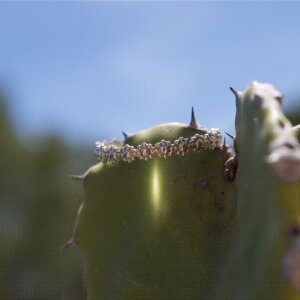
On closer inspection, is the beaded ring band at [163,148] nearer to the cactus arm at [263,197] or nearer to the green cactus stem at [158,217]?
the green cactus stem at [158,217]

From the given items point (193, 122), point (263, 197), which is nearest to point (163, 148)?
point (193, 122)

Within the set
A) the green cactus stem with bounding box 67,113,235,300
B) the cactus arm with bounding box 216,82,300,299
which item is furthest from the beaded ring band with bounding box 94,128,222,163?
the cactus arm with bounding box 216,82,300,299

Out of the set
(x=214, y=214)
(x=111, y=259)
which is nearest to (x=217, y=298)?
(x=214, y=214)

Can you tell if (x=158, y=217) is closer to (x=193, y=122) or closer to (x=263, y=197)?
(x=193, y=122)

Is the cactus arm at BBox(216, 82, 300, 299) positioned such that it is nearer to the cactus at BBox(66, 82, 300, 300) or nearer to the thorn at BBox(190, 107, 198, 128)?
the cactus at BBox(66, 82, 300, 300)

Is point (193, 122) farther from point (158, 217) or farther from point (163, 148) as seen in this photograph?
point (158, 217)

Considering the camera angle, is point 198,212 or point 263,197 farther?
point 198,212

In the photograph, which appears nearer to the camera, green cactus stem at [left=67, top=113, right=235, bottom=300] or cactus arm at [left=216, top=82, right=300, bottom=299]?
cactus arm at [left=216, top=82, right=300, bottom=299]

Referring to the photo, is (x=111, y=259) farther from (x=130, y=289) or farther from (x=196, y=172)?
(x=196, y=172)

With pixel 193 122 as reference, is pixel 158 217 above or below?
below
